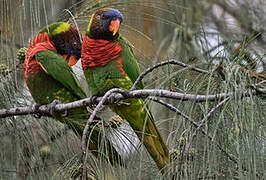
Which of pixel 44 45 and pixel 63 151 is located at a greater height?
pixel 44 45

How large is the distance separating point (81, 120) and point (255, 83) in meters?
0.88

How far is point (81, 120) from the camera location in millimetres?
1640

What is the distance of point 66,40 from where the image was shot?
2088 mm

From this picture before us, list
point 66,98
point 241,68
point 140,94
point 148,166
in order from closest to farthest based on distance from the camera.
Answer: point 241,68, point 140,94, point 148,166, point 66,98

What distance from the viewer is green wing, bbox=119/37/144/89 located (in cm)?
194

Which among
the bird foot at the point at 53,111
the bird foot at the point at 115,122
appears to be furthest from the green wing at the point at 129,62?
the bird foot at the point at 53,111

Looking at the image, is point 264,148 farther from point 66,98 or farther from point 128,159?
point 66,98

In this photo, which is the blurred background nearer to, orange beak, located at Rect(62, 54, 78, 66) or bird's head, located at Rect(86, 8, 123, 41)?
bird's head, located at Rect(86, 8, 123, 41)

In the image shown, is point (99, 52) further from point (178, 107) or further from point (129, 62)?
point (178, 107)

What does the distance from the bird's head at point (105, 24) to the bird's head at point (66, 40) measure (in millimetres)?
157

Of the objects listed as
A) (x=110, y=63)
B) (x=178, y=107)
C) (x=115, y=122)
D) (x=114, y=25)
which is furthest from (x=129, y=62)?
(x=178, y=107)

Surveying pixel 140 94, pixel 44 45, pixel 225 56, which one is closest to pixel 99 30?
pixel 44 45

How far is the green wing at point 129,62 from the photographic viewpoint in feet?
6.36

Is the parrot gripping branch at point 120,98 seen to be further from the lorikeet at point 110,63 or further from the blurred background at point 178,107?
the lorikeet at point 110,63
